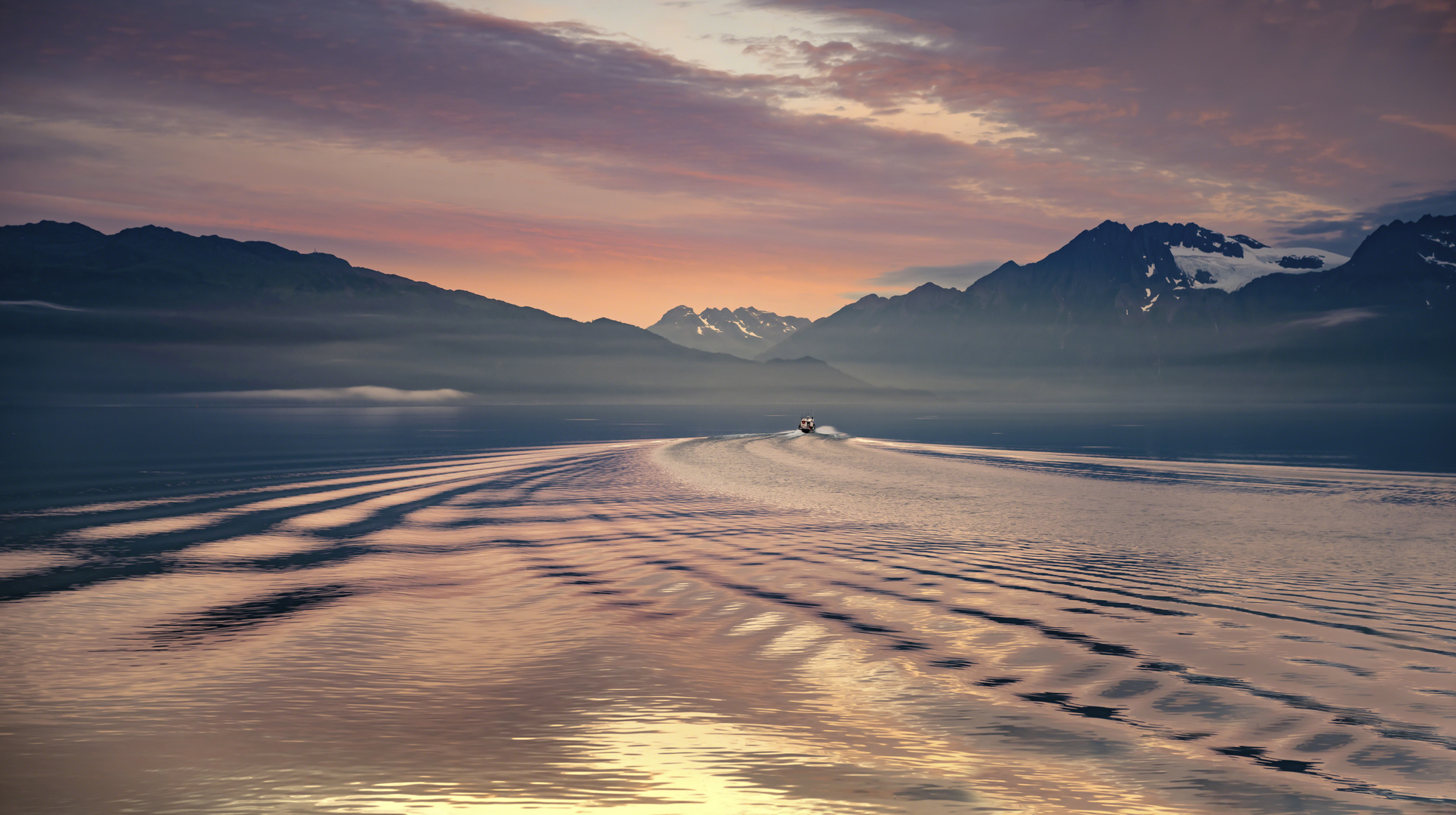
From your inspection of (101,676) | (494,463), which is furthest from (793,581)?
(494,463)

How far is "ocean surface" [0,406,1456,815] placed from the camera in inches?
577

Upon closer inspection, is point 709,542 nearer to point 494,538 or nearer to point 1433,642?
point 494,538

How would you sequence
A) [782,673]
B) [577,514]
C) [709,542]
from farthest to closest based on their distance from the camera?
[577,514], [709,542], [782,673]

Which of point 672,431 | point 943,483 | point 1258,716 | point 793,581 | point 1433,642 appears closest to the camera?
point 1258,716

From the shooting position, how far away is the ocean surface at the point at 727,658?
1466 cm

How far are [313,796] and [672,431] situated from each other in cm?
16935

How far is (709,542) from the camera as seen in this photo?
4078 centimetres

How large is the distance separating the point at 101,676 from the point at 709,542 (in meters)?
24.6

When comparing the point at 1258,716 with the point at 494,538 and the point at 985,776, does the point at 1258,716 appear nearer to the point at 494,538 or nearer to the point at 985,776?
the point at 985,776

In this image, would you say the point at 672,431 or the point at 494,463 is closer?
the point at 494,463

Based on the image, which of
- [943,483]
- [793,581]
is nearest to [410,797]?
[793,581]

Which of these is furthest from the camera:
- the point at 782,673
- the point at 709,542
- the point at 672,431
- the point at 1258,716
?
the point at 672,431

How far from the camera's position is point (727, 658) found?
2234 cm

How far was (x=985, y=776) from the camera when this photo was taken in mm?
14883
